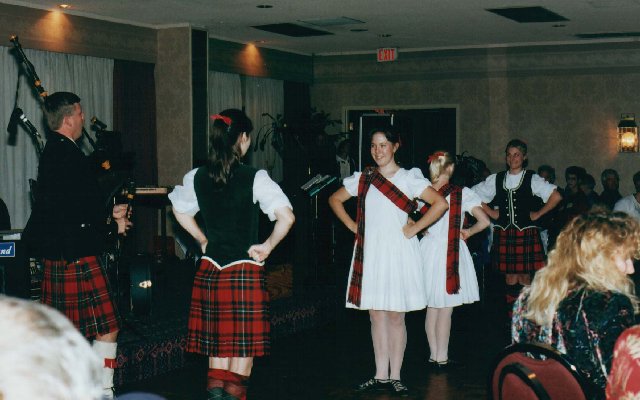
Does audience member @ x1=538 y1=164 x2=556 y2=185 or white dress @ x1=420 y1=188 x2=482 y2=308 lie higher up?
audience member @ x1=538 y1=164 x2=556 y2=185

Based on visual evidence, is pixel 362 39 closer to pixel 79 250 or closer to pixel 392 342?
pixel 392 342

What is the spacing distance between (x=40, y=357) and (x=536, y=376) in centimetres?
150

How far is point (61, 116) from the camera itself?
14.1 ft

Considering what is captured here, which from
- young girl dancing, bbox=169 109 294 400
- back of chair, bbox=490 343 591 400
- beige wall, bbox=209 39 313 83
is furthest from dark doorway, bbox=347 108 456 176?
back of chair, bbox=490 343 591 400

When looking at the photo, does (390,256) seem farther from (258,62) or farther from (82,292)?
(258,62)

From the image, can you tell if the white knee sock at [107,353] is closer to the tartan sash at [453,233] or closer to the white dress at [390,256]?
the white dress at [390,256]

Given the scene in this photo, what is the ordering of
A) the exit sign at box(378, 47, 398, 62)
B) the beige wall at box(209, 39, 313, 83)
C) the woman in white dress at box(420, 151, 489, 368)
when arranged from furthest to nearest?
the exit sign at box(378, 47, 398, 62) → the beige wall at box(209, 39, 313, 83) → the woman in white dress at box(420, 151, 489, 368)

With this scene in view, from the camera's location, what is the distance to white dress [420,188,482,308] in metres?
5.68

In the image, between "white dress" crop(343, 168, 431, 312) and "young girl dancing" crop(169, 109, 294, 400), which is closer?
"young girl dancing" crop(169, 109, 294, 400)

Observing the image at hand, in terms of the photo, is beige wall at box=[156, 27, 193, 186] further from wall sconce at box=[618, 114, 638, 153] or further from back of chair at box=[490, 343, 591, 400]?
back of chair at box=[490, 343, 591, 400]

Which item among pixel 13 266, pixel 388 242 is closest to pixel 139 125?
pixel 13 266

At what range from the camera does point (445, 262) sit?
18.9ft

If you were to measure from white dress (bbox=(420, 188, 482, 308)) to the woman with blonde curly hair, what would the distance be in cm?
292

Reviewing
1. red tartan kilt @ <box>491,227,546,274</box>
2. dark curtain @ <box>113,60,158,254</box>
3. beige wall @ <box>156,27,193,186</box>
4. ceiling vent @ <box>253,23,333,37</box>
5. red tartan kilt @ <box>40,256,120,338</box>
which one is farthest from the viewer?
ceiling vent @ <box>253,23,333,37</box>
